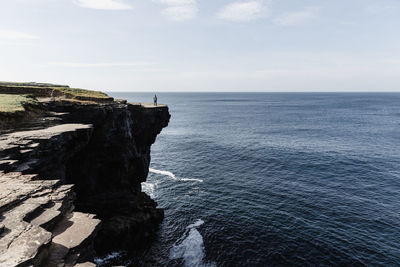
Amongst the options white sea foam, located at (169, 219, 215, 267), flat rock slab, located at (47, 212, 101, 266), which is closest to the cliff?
flat rock slab, located at (47, 212, 101, 266)

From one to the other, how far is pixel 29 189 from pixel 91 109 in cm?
1945

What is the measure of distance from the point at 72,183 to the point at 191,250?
60.9 feet

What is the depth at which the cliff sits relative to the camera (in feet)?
33.4

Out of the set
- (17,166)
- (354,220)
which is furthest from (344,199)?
(17,166)

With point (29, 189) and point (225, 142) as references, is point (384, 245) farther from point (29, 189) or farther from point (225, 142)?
point (225, 142)

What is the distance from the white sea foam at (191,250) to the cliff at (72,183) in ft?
18.1

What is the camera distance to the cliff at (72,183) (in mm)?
10180

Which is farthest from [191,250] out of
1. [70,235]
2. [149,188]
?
[70,235]

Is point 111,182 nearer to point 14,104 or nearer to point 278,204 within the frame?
point 14,104

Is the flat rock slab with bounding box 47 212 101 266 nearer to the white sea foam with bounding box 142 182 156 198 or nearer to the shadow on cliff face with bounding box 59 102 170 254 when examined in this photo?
the shadow on cliff face with bounding box 59 102 170 254

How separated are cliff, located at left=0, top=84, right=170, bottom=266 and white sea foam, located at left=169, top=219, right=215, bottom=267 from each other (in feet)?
18.1

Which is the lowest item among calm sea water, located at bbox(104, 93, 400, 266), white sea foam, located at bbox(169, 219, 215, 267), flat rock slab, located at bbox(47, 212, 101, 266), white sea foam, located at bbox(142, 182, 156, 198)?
white sea foam, located at bbox(169, 219, 215, 267)

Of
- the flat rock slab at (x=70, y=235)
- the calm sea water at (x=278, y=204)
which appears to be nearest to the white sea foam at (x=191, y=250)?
the calm sea water at (x=278, y=204)

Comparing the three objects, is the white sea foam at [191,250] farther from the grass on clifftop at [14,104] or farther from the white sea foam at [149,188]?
the grass on clifftop at [14,104]
